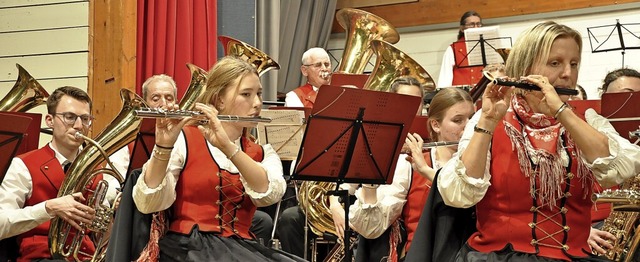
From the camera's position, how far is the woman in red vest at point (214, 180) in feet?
10.6

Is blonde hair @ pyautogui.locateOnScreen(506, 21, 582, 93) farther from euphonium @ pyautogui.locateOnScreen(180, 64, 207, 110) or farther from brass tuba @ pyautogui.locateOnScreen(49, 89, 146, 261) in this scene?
euphonium @ pyautogui.locateOnScreen(180, 64, 207, 110)

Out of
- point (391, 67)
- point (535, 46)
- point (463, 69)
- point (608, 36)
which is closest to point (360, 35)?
point (463, 69)

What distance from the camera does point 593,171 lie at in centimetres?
265

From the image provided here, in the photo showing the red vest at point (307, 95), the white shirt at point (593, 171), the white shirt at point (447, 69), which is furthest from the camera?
the white shirt at point (447, 69)

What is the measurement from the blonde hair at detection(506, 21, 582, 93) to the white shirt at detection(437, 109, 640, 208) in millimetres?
204

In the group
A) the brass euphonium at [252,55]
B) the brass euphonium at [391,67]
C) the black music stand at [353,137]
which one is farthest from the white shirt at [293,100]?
the black music stand at [353,137]

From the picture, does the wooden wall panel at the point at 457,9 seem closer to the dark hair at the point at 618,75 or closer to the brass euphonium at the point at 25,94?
the dark hair at the point at 618,75

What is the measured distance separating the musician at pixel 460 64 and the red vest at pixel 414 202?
3668 mm

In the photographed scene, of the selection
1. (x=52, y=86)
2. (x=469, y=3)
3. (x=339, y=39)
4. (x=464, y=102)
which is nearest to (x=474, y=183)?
(x=464, y=102)

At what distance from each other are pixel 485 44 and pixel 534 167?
4375 millimetres

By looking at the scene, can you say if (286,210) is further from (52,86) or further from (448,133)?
(52,86)

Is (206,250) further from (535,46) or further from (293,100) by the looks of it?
(293,100)

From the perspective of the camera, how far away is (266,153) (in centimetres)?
369

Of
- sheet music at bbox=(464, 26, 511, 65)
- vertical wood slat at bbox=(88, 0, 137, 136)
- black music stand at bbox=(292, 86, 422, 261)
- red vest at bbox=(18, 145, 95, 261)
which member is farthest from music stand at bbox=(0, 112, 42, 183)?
sheet music at bbox=(464, 26, 511, 65)
